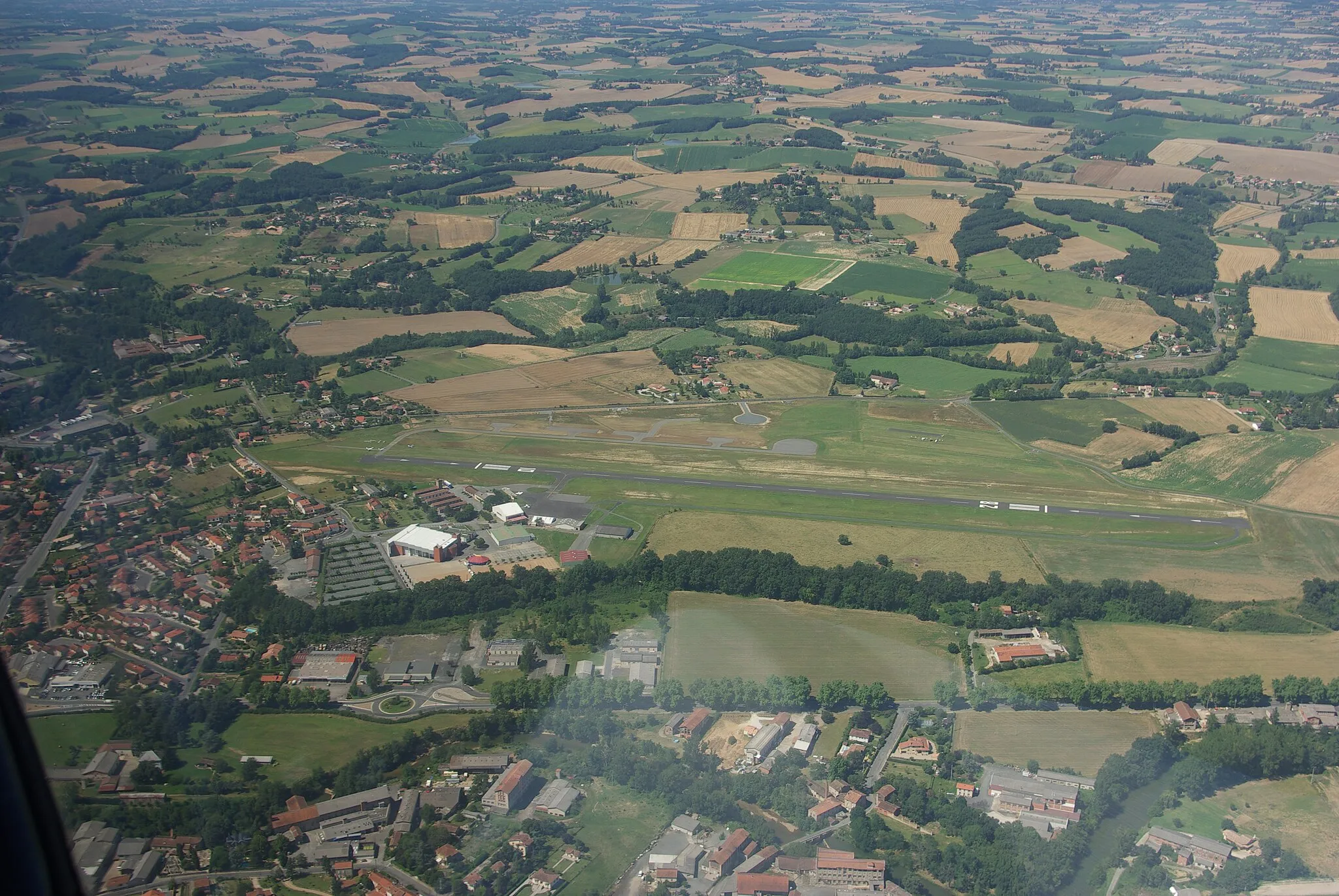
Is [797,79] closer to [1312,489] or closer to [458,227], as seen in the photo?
[458,227]

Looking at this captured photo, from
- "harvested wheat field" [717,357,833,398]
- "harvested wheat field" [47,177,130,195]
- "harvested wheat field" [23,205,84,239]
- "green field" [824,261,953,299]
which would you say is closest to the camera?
"harvested wheat field" [717,357,833,398]

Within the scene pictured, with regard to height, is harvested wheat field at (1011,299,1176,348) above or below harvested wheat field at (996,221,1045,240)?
below

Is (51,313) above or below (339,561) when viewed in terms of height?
above

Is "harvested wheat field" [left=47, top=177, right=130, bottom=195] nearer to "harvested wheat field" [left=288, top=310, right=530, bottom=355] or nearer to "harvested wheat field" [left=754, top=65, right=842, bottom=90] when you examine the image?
"harvested wheat field" [left=288, top=310, right=530, bottom=355]

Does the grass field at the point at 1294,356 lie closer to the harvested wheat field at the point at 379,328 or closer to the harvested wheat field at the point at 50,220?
the harvested wheat field at the point at 379,328

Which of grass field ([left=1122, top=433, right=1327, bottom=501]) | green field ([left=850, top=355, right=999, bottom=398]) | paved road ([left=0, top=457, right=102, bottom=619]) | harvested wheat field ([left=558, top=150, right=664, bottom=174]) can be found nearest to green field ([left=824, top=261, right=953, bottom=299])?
green field ([left=850, top=355, right=999, bottom=398])

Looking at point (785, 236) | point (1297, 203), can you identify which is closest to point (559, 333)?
point (785, 236)

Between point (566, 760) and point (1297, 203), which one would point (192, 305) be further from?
point (1297, 203)
